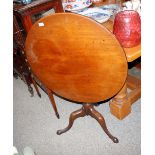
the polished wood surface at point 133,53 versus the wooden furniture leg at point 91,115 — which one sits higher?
the polished wood surface at point 133,53

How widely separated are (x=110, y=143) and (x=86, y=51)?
93 cm

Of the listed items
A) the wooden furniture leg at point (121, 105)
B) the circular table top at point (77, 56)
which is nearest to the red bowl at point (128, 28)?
the circular table top at point (77, 56)

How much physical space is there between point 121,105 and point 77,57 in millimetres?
836

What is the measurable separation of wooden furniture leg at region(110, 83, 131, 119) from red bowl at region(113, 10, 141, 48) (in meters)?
0.67

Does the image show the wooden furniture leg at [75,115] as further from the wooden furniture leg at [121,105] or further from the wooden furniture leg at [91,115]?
the wooden furniture leg at [121,105]

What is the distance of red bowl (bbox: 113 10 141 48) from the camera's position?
57.4 inches

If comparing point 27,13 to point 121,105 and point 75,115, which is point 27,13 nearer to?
point 75,115

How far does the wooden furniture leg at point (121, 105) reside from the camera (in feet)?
6.95

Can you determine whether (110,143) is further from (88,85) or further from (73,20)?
(73,20)

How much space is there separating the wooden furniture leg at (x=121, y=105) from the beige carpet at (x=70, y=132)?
5cm

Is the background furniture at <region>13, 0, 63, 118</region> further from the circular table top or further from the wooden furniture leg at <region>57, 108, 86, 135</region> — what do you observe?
the wooden furniture leg at <region>57, 108, 86, 135</region>

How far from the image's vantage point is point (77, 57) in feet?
4.86

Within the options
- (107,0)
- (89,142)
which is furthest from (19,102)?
(107,0)

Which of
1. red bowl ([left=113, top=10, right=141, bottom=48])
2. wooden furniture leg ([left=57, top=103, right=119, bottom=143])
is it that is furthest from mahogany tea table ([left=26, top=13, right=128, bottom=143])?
wooden furniture leg ([left=57, top=103, right=119, bottom=143])
